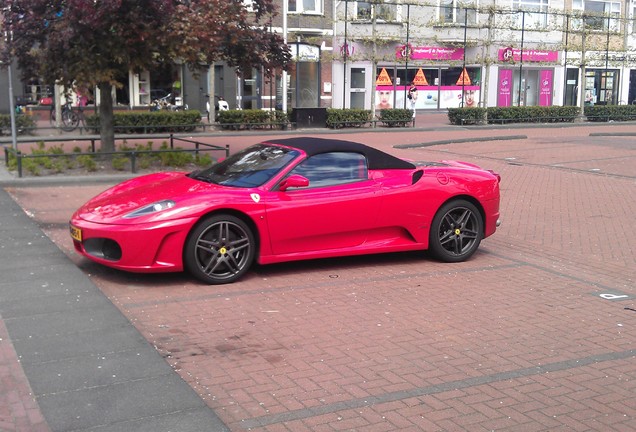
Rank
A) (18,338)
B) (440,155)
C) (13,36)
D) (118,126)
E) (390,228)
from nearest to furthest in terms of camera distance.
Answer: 1. (18,338)
2. (390,228)
3. (13,36)
4. (440,155)
5. (118,126)

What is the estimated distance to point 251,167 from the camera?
8.03 metres

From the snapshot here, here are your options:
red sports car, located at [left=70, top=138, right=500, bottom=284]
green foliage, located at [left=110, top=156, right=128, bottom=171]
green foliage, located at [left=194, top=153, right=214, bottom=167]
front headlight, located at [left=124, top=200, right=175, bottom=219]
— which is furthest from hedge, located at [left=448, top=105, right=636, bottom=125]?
front headlight, located at [left=124, top=200, right=175, bottom=219]

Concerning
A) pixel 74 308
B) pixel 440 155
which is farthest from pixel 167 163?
pixel 74 308

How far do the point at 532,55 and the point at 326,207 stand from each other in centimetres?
4047

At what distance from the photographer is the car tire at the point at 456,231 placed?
27.4 feet

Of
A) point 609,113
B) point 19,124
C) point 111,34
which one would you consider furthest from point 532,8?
point 111,34

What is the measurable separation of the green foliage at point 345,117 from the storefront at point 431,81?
8.56 metres

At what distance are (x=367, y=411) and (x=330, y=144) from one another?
13.4 ft

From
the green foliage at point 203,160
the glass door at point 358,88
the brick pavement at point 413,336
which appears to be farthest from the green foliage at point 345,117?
the brick pavement at point 413,336

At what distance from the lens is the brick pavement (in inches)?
182

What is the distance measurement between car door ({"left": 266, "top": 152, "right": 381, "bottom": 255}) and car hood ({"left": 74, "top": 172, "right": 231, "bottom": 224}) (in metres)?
0.67

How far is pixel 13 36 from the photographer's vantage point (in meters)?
16.2

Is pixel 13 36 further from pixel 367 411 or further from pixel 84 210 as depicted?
pixel 367 411

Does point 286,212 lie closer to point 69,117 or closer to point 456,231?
point 456,231
